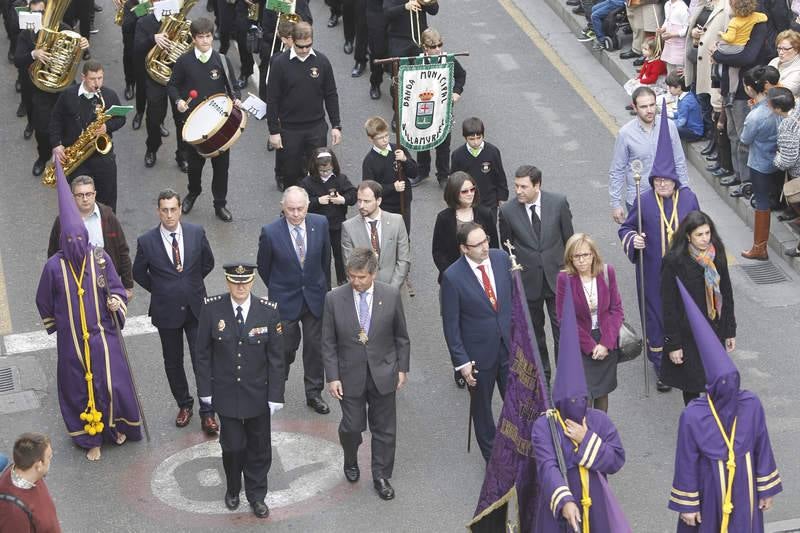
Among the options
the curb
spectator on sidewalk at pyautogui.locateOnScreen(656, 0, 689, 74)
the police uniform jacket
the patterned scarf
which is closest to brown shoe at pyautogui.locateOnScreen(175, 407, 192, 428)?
the police uniform jacket

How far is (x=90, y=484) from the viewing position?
12.1 meters

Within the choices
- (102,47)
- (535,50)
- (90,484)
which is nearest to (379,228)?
(90,484)

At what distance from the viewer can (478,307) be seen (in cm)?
1193

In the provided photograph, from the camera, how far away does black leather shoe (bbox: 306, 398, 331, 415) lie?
517 inches

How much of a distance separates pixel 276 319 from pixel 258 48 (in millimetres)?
→ 8797

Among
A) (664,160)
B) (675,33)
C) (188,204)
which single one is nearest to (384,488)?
(664,160)

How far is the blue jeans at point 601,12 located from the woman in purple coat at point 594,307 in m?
8.96

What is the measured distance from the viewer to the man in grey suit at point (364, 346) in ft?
37.9

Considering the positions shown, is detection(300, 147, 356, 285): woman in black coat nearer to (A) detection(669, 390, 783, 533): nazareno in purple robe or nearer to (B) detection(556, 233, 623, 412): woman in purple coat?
(B) detection(556, 233, 623, 412): woman in purple coat

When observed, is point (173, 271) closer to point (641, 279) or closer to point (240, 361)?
point (240, 361)

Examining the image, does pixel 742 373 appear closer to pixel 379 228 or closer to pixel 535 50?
pixel 379 228

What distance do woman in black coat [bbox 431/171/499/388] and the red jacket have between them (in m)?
6.19

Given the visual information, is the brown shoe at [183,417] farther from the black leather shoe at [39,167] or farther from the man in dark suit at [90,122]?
the black leather shoe at [39,167]

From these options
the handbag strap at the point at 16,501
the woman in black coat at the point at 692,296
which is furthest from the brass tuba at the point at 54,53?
the handbag strap at the point at 16,501
